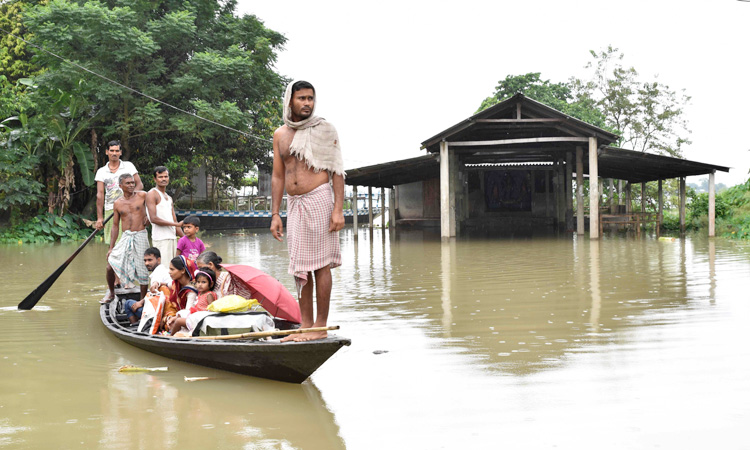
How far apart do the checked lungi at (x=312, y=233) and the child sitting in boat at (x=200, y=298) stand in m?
1.23

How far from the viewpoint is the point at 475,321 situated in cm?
629

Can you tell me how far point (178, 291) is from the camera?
19.0 ft

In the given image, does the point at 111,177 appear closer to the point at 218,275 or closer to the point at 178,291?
the point at 178,291

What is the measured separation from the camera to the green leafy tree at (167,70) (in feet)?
72.0

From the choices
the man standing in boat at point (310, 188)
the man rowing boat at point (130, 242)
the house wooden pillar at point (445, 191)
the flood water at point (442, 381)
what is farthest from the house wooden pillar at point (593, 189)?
the man standing in boat at point (310, 188)

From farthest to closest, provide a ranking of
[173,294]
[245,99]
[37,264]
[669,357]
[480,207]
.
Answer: [480,207] → [245,99] → [37,264] → [173,294] → [669,357]

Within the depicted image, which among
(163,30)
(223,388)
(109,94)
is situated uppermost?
(163,30)

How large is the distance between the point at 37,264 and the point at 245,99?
47.1 ft

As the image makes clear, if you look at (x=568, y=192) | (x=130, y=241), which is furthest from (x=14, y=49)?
(x=130, y=241)

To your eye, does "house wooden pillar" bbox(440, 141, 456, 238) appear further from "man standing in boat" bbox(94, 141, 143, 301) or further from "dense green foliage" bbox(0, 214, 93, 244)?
"dense green foliage" bbox(0, 214, 93, 244)

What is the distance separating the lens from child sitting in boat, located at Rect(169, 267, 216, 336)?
515cm

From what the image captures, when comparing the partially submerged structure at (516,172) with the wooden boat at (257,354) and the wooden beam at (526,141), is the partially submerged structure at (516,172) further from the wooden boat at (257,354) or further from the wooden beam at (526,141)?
the wooden boat at (257,354)

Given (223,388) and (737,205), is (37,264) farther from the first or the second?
(737,205)

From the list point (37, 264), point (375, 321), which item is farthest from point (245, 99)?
point (375, 321)
